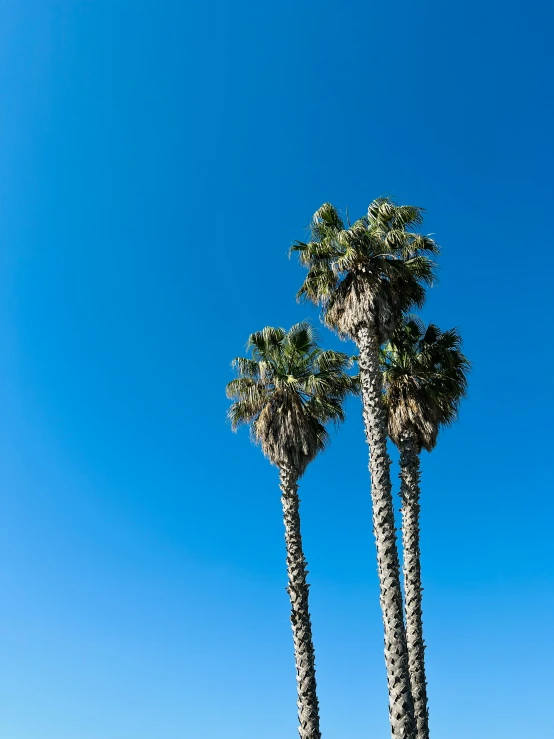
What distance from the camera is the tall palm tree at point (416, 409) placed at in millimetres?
22953

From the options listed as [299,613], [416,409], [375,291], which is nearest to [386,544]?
[299,613]

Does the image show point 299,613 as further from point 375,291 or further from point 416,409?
point 375,291

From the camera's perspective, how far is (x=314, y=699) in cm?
2083

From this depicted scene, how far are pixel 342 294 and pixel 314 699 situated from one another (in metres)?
12.9

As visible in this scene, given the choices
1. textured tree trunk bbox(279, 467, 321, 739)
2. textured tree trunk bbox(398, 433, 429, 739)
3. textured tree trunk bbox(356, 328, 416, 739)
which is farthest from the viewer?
textured tree trunk bbox(398, 433, 429, 739)

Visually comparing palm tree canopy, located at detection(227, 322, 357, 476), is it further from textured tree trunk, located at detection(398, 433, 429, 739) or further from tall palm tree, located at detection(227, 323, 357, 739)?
textured tree trunk, located at detection(398, 433, 429, 739)

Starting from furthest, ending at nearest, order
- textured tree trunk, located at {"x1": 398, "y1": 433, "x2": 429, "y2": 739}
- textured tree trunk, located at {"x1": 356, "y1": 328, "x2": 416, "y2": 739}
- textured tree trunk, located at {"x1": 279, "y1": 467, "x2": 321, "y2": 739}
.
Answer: textured tree trunk, located at {"x1": 398, "y1": 433, "x2": 429, "y2": 739}
textured tree trunk, located at {"x1": 279, "y1": 467, "x2": 321, "y2": 739}
textured tree trunk, located at {"x1": 356, "y1": 328, "x2": 416, "y2": 739}

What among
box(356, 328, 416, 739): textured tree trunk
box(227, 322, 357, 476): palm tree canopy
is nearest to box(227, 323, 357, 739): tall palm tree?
box(227, 322, 357, 476): palm tree canopy

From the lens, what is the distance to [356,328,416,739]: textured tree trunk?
1872 cm

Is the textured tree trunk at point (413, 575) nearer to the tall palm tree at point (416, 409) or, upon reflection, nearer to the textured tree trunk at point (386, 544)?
the tall palm tree at point (416, 409)

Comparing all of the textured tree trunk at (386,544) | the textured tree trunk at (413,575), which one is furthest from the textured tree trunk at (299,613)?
the textured tree trunk at (413,575)

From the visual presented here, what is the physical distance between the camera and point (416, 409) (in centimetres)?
2502

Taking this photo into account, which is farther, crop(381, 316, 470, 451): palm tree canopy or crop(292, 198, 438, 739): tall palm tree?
crop(381, 316, 470, 451): palm tree canopy

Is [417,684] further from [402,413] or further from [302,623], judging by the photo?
[402,413]
